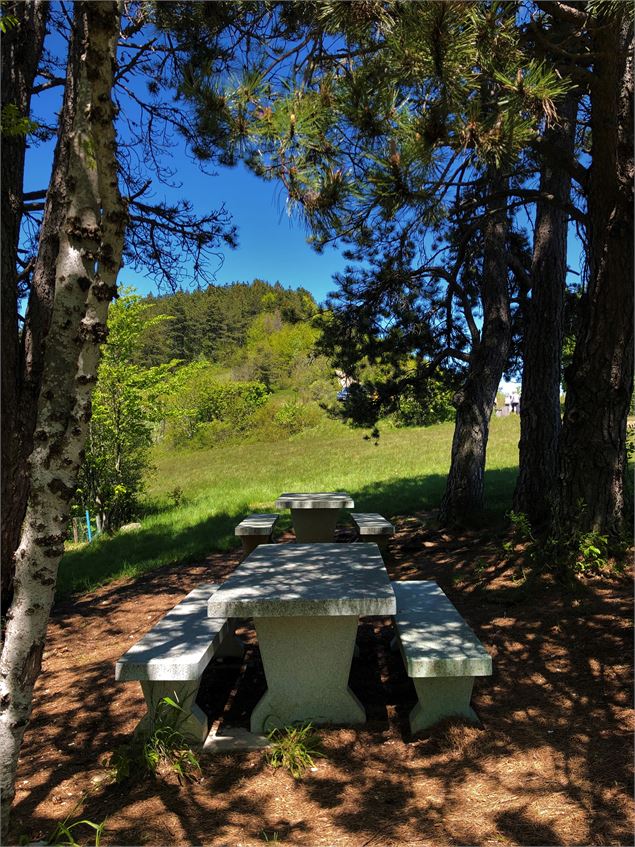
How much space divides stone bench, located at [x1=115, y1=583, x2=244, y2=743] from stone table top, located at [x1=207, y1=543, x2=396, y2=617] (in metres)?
0.26

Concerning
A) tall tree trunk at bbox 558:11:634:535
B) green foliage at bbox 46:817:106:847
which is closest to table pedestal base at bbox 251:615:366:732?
green foliage at bbox 46:817:106:847

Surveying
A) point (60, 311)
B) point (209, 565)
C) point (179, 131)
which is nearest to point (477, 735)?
point (60, 311)

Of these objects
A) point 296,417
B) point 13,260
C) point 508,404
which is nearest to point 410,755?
point 13,260

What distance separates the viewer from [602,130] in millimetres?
4309

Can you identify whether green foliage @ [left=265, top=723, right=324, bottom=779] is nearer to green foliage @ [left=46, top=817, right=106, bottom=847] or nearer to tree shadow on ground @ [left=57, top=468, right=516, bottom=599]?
green foliage @ [left=46, top=817, right=106, bottom=847]

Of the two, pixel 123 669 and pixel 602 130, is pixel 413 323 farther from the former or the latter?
pixel 123 669

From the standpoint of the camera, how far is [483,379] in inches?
302

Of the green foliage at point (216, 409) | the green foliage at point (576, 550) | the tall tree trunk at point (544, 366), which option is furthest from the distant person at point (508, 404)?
the green foliage at point (576, 550)

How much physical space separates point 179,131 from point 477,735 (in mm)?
6363

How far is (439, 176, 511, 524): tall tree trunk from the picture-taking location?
25.0 feet

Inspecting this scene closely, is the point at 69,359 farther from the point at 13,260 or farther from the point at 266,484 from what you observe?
the point at 266,484

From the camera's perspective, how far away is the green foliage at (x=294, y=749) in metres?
2.83

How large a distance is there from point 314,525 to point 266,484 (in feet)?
27.1

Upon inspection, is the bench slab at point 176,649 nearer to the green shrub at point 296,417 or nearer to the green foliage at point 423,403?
the green foliage at point 423,403
